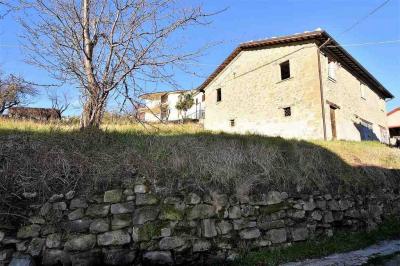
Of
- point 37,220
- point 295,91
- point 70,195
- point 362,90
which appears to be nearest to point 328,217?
point 70,195

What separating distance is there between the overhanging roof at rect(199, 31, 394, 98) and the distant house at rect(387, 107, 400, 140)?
13.6m

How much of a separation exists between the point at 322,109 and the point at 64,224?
13996 mm

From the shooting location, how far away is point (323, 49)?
58.4ft

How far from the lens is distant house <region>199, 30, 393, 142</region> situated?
17078 millimetres

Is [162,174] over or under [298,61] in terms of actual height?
under

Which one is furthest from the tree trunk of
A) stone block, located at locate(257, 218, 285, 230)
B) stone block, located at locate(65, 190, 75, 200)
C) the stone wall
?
stone block, located at locate(257, 218, 285, 230)

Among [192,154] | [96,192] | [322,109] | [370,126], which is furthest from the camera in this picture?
[370,126]

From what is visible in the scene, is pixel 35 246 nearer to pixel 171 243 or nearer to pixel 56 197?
pixel 56 197

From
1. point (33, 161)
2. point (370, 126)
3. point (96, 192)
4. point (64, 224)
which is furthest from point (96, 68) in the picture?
point (370, 126)

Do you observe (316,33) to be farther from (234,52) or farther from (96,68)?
(96,68)

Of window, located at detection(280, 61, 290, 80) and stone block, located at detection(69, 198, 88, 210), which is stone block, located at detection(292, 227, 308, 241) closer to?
stone block, located at detection(69, 198, 88, 210)

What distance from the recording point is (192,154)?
6.73m

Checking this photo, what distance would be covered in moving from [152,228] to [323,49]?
15.3 meters

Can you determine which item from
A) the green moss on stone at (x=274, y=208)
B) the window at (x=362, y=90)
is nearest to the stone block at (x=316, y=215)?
the green moss on stone at (x=274, y=208)
